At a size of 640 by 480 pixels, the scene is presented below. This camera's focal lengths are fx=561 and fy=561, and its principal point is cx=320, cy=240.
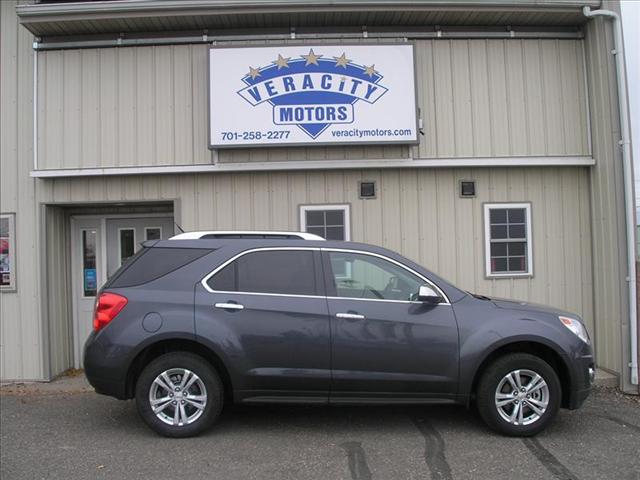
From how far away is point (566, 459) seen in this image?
4621mm

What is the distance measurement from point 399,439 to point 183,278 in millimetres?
2443

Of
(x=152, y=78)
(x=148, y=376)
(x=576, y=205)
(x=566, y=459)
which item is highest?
(x=152, y=78)

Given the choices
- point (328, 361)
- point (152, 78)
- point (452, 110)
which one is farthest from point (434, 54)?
point (328, 361)

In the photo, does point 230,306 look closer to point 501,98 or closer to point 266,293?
point 266,293

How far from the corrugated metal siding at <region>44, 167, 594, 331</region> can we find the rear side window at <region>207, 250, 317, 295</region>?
7.80 feet

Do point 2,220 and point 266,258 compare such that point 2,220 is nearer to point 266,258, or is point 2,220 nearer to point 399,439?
point 266,258

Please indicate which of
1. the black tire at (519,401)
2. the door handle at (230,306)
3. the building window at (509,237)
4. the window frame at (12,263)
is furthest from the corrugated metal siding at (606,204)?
the window frame at (12,263)

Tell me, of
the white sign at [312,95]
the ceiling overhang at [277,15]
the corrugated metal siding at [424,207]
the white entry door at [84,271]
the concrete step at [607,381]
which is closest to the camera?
the concrete step at [607,381]

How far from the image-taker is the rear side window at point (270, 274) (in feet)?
16.8

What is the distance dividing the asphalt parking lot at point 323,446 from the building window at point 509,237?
7.03 feet

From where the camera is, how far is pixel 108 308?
5.07m

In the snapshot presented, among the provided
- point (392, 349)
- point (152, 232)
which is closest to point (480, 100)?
point (392, 349)

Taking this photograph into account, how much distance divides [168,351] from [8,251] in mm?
3766

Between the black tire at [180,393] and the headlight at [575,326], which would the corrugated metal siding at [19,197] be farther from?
the headlight at [575,326]
